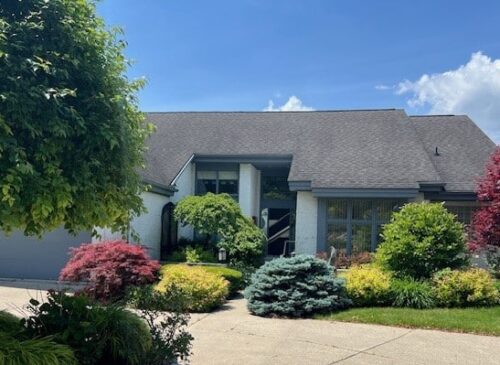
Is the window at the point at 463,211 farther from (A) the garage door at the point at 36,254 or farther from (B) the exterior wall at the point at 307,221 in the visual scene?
(A) the garage door at the point at 36,254

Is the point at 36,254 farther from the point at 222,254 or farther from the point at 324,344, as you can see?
the point at 324,344

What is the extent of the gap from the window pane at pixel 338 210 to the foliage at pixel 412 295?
578 cm

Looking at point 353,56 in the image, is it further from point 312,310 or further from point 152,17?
point 312,310

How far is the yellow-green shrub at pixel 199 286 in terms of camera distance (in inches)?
415

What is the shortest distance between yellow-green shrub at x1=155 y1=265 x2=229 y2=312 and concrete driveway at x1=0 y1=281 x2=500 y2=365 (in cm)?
46

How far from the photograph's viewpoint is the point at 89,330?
16.0 ft

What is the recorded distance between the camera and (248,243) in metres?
15.7

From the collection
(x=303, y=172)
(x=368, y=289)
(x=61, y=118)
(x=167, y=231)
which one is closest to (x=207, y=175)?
(x=167, y=231)

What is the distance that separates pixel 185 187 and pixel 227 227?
13.1 ft

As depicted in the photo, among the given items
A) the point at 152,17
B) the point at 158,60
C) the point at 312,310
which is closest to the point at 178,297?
the point at 312,310

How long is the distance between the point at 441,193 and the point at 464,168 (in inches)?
82.1

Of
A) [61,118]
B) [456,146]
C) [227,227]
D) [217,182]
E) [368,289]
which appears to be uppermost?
[456,146]

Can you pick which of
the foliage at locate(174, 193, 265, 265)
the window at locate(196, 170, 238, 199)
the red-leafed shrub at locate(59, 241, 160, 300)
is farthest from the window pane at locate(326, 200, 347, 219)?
the red-leafed shrub at locate(59, 241, 160, 300)

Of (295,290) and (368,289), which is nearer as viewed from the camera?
(295,290)
